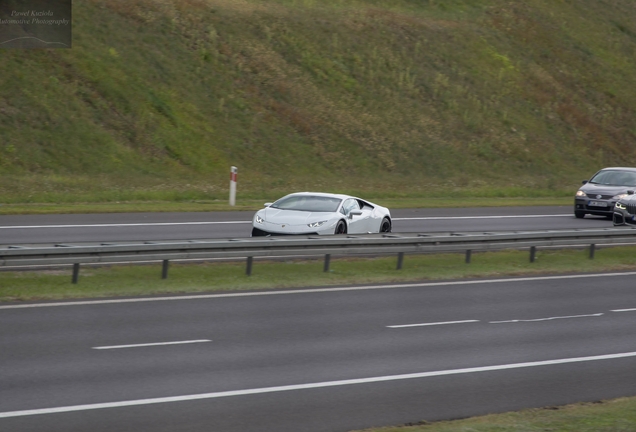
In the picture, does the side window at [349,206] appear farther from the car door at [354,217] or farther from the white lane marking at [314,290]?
the white lane marking at [314,290]

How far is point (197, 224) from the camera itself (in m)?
23.2

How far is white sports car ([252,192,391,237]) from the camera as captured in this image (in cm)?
1842

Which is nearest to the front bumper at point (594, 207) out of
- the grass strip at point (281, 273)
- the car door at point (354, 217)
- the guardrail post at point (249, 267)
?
the grass strip at point (281, 273)

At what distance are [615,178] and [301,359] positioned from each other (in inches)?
862

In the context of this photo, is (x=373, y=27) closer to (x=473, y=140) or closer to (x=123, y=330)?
(x=473, y=140)

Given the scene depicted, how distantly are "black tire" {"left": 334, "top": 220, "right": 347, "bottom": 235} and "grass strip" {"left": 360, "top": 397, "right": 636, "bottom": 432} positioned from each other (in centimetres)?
1116

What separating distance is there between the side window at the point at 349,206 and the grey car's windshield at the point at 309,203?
0.17 meters

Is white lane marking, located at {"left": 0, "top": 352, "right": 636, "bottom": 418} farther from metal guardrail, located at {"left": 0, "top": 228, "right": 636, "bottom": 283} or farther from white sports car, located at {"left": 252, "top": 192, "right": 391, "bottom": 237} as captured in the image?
white sports car, located at {"left": 252, "top": 192, "right": 391, "bottom": 237}

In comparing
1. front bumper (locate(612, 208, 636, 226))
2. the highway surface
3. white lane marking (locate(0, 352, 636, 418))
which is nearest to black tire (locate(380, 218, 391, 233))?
the highway surface

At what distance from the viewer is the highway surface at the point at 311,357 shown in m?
7.50

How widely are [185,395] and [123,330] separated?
3067 millimetres

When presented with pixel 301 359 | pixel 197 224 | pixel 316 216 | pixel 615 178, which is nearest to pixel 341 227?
pixel 316 216

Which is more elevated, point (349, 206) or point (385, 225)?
point (349, 206)

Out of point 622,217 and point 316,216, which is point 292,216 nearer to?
point 316,216
